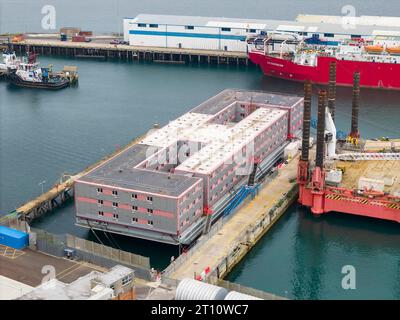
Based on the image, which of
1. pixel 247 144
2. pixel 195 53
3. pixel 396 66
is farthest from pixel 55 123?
pixel 396 66

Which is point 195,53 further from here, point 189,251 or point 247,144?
point 189,251

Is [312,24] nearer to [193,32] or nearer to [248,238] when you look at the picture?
[193,32]

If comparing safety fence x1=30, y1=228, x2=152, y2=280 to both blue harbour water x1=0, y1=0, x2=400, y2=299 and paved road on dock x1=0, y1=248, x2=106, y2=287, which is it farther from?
blue harbour water x1=0, y1=0, x2=400, y2=299

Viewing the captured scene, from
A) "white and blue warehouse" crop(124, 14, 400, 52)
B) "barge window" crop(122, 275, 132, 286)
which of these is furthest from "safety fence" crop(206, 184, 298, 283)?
"white and blue warehouse" crop(124, 14, 400, 52)

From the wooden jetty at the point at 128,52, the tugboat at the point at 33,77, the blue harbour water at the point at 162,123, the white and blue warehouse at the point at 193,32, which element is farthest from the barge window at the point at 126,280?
the white and blue warehouse at the point at 193,32

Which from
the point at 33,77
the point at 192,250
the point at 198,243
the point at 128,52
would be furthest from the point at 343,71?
the point at 192,250

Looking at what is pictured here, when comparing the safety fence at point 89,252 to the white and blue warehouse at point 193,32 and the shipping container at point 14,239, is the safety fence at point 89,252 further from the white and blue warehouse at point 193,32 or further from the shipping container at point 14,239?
the white and blue warehouse at point 193,32
